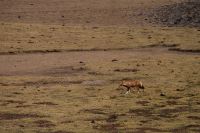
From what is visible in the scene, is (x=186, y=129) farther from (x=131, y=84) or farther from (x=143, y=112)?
(x=131, y=84)

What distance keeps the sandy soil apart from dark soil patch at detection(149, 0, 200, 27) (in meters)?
0.98

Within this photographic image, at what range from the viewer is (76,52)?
2800 centimetres

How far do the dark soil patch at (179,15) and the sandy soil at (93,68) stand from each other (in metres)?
0.98

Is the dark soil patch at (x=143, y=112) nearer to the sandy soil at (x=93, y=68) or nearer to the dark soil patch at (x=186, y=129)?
the sandy soil at (x=93, y=68)

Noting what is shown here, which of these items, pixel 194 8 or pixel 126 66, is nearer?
pixel 126 66

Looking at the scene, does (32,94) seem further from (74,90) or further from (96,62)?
(96,62)

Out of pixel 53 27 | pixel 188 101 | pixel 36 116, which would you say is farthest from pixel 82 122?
pixel 53 27

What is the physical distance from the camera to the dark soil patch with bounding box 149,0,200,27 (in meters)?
38.0

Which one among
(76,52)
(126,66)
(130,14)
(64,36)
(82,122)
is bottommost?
(82,122)

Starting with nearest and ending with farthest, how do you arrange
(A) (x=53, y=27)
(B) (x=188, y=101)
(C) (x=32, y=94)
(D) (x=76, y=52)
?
(B) (x=188, y=101) < (C) (x=32, y=94) < (D) (x=76, y=52) < (A) (x=53, y=27)

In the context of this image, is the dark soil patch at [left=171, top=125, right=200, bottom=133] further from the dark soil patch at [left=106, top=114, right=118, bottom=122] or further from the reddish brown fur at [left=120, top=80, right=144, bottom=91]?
the reddish brown fur at [left=120, top=80, right=144, bottom=91]

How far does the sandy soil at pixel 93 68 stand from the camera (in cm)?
1381

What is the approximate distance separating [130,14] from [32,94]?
23252mm

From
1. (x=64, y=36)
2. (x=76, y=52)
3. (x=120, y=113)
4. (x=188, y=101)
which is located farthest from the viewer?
(x=64, y=36)
